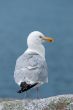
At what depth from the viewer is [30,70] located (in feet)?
31.8

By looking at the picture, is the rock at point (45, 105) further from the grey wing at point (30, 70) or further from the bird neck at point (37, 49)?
the bird neck at point (37, 49)

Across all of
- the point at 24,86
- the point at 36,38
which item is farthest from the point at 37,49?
the point at 24,86

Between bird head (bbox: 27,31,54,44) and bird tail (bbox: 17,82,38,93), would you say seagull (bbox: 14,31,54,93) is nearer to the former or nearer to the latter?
bird tail (bbox: 17,82,38,93)

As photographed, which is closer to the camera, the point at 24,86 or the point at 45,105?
the point at 45,105

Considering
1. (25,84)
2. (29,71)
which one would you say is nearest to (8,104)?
(25,84)

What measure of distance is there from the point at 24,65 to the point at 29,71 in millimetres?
277

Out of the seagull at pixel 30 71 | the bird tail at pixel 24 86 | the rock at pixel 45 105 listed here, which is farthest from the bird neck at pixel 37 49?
the rock at pixel 45 105

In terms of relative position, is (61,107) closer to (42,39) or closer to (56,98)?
(56,98)

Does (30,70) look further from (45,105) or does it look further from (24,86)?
(45,105)

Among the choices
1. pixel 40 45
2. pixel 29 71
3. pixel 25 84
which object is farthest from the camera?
pixel 40 45

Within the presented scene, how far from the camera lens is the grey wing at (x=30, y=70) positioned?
9.48 meters

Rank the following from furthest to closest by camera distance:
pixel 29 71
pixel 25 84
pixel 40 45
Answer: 1. pixel 40 45
2. pixel 29 71
3. pixel 25 84

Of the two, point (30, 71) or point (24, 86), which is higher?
point (30, 71)

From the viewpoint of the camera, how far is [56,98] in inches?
237
